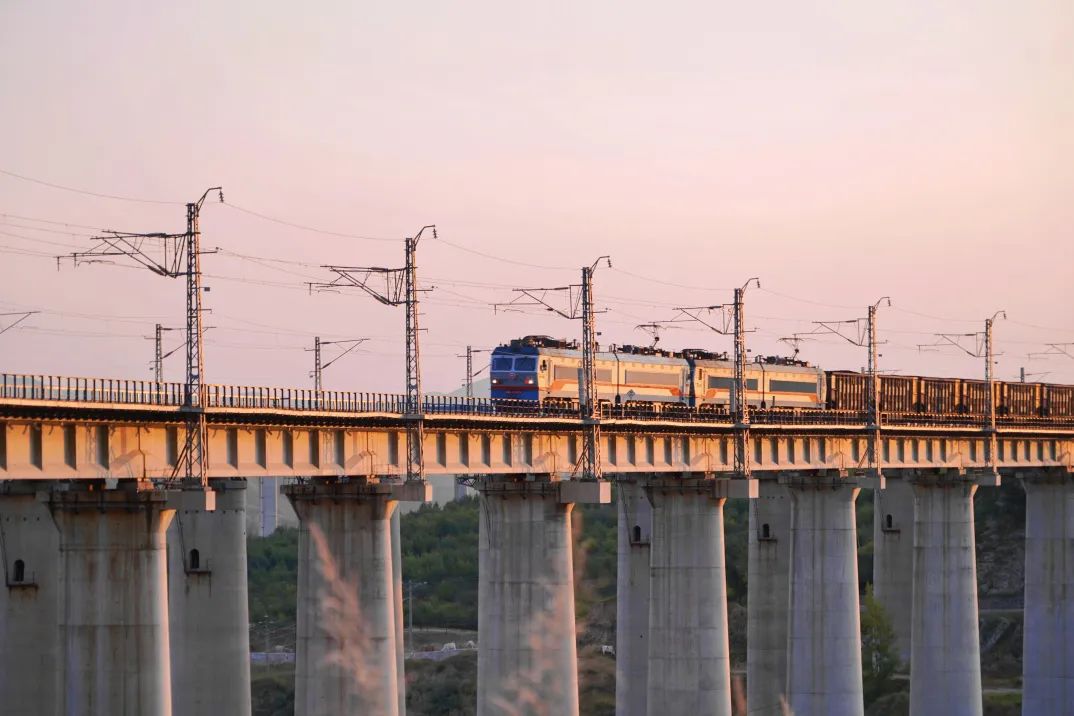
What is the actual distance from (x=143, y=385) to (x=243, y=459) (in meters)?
5.42

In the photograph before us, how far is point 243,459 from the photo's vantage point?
52.6m

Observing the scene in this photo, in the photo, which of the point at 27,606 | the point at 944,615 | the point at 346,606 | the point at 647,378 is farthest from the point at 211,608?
the point at 944,615

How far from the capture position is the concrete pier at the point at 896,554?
116m

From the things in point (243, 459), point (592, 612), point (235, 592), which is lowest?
point (592, 612)

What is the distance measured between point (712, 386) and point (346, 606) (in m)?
32.6

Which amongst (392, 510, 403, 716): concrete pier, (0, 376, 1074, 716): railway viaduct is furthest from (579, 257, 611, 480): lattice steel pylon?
(392, 510, 403, 716): concrete pier

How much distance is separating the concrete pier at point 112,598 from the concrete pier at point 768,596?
156ft

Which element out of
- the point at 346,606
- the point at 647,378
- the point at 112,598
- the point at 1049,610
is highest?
the point at 647,378

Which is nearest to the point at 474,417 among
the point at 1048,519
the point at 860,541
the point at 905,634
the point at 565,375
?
the point at 565,375

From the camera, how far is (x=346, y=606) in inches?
2343

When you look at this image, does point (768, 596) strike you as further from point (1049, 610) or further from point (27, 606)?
point (27, 606)

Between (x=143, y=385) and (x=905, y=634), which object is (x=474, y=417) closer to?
(x=143, y=385)

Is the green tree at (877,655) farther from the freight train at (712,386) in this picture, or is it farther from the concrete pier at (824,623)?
the concrete pier at (824,623)

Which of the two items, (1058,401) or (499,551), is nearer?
(499,551)
